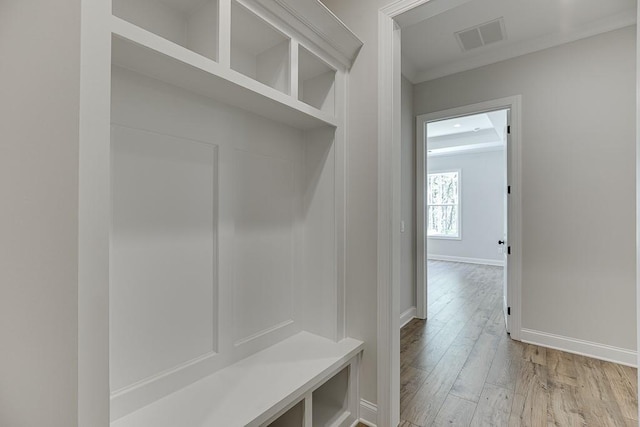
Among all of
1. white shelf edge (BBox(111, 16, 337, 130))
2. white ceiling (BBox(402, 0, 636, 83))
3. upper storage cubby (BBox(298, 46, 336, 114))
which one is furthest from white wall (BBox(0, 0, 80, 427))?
white ceiling (BBox(402, 0, 636, 83))

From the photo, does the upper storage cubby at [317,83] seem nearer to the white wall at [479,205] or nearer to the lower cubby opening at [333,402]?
the lower cubby opening at [333,402]

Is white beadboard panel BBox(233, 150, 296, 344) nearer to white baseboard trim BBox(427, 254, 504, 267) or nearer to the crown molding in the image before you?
the crown molding

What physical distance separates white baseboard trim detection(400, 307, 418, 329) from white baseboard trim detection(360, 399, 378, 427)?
1602 millimetres

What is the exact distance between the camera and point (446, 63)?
3.14 metres

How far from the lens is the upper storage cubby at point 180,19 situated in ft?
3.68

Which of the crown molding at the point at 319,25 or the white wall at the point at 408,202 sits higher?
the crown molding at the point at 319,25

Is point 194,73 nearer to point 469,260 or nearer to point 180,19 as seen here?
point 180,19

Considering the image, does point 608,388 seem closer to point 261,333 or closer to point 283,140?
point 261,333

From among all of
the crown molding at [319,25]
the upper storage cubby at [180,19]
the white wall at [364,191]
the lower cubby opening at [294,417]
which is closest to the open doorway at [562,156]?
the white wall at [364,191]

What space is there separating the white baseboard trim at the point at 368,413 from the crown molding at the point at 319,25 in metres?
1.96

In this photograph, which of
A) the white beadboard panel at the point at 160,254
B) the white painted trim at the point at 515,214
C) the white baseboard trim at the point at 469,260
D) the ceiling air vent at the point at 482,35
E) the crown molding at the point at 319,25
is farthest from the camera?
the white baseboard trim at the point at 469,260

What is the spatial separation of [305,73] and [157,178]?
1089mm

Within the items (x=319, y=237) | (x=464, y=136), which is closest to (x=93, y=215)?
(x=319, y=237)

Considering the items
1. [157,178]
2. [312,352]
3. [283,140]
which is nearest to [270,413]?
[312,352]
